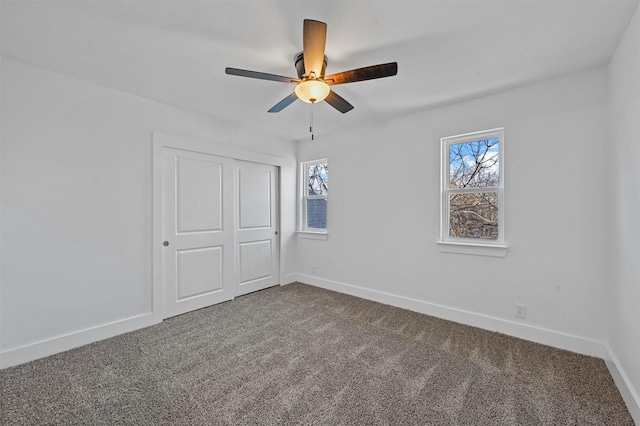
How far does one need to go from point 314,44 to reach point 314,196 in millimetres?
3044

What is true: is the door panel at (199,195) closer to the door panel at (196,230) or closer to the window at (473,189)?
the door panel at (196,230)

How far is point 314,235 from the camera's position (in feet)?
14.7

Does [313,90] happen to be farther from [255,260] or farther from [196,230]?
[255,260]

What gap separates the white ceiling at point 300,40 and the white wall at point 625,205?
0.77ft

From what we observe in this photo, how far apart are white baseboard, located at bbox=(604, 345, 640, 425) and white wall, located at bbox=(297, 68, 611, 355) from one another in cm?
19

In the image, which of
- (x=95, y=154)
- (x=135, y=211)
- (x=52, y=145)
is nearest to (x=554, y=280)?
(x=135, y=211)

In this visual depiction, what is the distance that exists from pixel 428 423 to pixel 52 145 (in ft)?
11.9

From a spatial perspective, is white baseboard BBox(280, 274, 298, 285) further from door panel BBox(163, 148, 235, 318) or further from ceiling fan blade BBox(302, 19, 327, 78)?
ceiling fan blade BBox(302, 19, 327, 78)

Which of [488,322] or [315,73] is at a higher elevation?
[315,73]

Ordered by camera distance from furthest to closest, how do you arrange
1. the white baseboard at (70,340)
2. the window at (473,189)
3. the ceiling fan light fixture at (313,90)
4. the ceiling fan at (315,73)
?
the window at (473,189) < the white baseboard at (70,340) < the ceiling fan light fixture at (313,90) < the ceiling fan at (315,73)

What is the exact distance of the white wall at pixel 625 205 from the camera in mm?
1681

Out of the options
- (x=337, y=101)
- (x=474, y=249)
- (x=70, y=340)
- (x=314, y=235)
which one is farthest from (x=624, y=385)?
(x=70, y=340)

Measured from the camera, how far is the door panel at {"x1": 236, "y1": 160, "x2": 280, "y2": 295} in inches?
157

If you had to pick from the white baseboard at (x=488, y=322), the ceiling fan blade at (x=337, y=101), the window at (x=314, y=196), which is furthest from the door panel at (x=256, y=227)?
the ceiling fan blade at (x=337, y=101)
